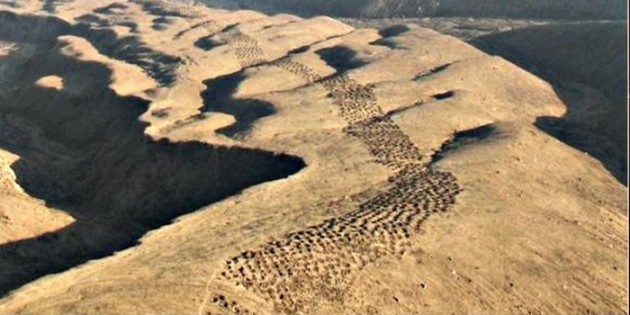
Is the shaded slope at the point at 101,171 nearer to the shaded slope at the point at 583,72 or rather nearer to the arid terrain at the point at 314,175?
the arid terrain at the point at 314,175

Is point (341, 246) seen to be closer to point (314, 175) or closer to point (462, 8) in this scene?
point (314, 175)

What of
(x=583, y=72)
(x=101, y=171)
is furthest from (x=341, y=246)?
(x=583, y=72)

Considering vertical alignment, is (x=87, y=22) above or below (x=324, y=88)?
below

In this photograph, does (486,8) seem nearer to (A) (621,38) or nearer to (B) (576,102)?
(A) (621,38)

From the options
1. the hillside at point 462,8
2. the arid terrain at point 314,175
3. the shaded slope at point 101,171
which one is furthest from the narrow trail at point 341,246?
the hillside at point 462,8

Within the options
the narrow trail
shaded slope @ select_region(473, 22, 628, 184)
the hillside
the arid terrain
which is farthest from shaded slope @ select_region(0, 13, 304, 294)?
the hillside

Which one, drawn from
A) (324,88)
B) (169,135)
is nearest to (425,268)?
(169,135)

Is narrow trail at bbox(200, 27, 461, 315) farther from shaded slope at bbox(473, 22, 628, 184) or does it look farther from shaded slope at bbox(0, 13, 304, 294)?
shaded slope at bbox(473, 22, 628, 184)
